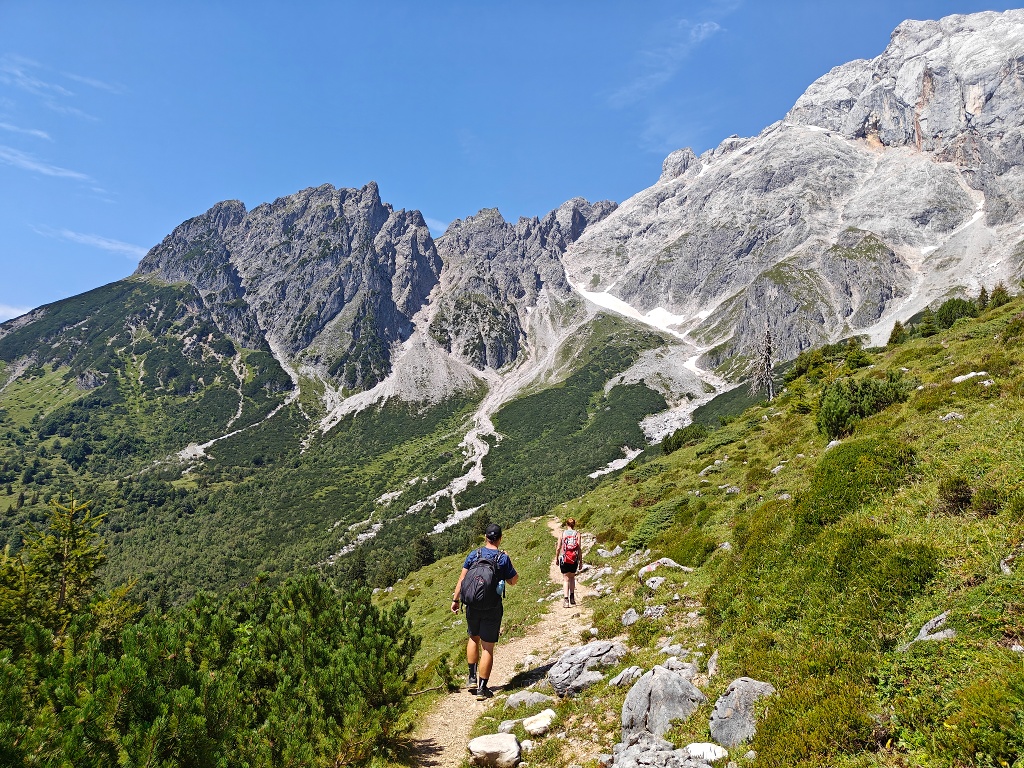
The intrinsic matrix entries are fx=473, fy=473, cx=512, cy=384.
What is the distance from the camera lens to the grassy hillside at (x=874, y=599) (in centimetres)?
521

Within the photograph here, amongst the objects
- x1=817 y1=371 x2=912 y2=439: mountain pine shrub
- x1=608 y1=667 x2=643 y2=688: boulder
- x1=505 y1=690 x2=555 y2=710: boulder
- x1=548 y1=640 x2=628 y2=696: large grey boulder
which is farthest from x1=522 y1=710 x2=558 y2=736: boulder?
x1=817 y1=371 x2=912 y2=439: mountain pine shrub

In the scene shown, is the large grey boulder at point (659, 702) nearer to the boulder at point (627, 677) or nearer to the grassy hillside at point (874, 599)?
the grassy hillside at point (874, 599)

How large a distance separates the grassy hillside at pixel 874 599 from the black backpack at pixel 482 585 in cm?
240

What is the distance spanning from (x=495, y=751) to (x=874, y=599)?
6.72m

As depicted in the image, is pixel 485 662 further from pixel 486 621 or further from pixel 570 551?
pixel 570 551

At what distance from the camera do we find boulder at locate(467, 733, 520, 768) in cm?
807

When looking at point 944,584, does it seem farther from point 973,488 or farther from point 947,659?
point 973,488

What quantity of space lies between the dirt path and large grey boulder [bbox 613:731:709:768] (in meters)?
3.35

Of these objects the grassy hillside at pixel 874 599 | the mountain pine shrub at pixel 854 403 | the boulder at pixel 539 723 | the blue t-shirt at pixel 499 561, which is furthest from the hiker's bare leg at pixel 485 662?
the mountain pine shrub at pixel 854 403

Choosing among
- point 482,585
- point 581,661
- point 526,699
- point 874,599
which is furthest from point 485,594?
point 874,599

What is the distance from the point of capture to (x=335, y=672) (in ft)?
27.9

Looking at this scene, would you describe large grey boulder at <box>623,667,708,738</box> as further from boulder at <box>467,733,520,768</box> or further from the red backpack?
the red backpack

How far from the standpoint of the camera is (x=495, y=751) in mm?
8203

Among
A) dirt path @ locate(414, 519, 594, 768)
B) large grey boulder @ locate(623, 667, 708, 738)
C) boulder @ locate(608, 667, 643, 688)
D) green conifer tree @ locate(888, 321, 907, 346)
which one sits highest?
green conifer tree @ locate(888, 321, 907, 346)
